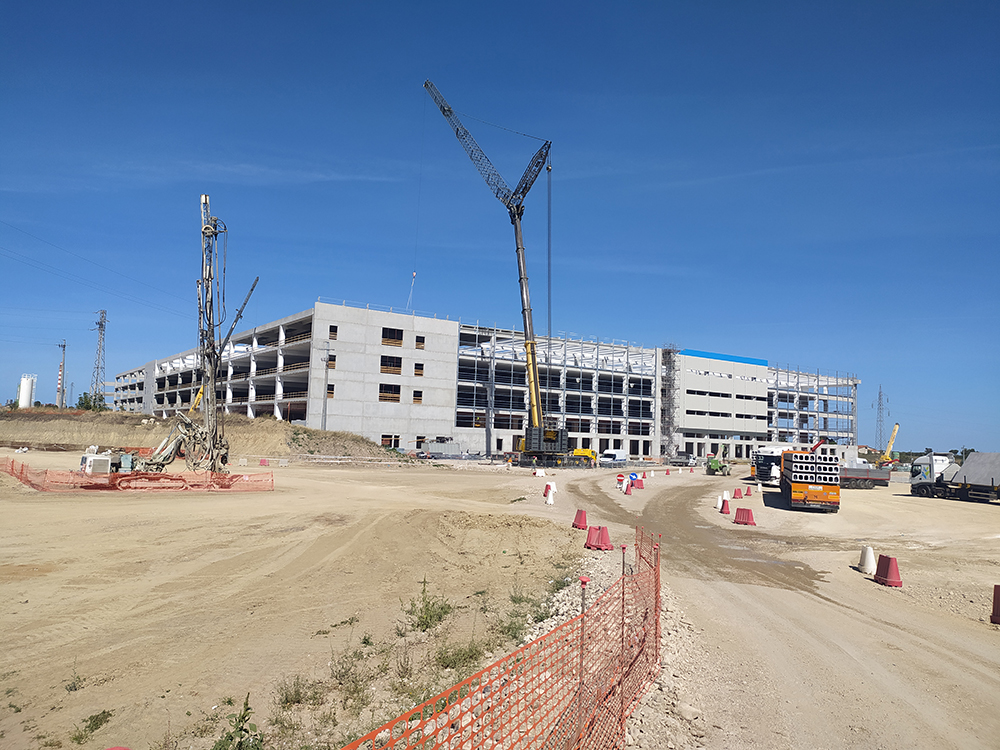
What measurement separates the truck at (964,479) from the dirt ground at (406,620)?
17045 mm

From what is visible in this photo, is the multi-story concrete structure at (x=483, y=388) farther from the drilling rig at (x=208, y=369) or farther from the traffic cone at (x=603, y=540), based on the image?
the traffic cone at (x=603, y=540)

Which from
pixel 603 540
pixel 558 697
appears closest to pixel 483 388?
pixel 603 540

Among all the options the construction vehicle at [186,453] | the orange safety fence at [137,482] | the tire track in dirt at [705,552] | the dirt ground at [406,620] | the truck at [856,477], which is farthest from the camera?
the truck at [856,477]

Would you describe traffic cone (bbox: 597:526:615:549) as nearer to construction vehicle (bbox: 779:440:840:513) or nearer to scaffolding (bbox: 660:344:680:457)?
construction vehicle (bbox: 779:440:840:513)

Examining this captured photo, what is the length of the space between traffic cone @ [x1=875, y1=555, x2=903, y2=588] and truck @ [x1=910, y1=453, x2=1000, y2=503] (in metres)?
30.4

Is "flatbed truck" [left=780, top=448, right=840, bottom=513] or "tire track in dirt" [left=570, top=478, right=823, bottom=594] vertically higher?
"flatbed truck" [left=780, top=448, right=840, bottom=513]

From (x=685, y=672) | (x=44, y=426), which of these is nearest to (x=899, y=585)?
(x=685, y=672)

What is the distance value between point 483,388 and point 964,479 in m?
48.8

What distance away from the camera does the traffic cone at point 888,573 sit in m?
14.1

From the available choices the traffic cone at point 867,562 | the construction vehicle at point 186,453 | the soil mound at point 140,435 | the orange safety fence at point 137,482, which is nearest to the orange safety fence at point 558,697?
the traffic cone at point 867,562

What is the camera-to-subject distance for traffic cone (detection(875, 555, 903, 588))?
46.4 ft

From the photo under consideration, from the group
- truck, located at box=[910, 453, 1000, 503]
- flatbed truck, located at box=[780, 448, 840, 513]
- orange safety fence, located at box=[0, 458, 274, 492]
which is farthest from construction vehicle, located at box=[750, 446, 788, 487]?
orange safety fence, located at box=[0, 458, 274, 492]

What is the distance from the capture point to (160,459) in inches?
1280

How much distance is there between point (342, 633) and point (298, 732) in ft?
11.0
